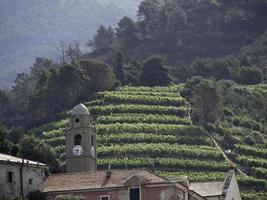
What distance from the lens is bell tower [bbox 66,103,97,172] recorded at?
96562 millimetres

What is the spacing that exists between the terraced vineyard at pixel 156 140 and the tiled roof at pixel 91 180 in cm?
3006

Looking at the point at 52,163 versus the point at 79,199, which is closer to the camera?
the point at 79,199

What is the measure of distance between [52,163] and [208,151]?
28204 mm

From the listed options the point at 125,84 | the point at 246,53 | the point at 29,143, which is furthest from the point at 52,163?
the point at 246,53

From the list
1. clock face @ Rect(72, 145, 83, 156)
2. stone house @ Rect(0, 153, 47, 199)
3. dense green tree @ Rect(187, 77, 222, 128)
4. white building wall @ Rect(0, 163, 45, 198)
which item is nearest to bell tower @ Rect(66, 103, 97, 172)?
clock face @ Rect(72, 145, 83, 156)

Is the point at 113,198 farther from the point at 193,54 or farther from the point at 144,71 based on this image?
the point at 193,54

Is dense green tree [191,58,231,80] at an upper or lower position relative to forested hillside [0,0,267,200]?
upper

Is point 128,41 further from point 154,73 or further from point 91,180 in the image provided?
point 91,180

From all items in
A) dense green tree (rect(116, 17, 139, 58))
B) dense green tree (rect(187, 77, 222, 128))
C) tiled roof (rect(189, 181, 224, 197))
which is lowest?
tiled roof (rect(189, 181, 224, 197))

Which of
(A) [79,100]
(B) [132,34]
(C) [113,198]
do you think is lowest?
(C) [113,198]

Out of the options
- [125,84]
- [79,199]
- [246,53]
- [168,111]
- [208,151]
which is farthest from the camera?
[246,53]

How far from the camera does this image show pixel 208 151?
119750mm

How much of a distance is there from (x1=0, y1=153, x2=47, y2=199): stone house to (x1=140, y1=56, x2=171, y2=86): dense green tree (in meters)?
74.2

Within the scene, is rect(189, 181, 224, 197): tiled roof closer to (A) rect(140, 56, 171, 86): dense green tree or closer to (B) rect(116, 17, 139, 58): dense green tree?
(A) rect(140, 56, 171, 86): dense green tree
